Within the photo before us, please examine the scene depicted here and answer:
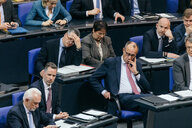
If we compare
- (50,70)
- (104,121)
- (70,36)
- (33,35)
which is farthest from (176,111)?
(33,35)

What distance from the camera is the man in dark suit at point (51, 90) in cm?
529

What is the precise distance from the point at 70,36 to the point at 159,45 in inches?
50.4

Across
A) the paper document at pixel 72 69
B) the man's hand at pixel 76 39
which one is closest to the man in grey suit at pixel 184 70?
the paper document at pixel 72 69

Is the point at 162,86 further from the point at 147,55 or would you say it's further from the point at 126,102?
the point at 126,102

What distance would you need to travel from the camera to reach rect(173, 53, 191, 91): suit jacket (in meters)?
5.66

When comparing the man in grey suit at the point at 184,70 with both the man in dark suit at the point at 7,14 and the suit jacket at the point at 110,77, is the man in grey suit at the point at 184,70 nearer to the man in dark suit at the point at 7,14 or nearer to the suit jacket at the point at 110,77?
the suit jacket at the point at 110,77

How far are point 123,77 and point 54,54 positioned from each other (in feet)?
2.99

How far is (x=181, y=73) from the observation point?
5723 mm

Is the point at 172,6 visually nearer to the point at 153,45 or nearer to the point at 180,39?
the point at 180,39

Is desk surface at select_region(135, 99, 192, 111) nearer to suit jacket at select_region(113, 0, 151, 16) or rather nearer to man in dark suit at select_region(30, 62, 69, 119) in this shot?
man in dark suit at select_region(30, 62, 69, 119)

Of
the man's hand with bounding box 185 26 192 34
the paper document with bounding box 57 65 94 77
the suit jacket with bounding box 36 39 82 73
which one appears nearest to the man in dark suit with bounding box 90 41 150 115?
the paper document with bounding box 57 65 94 77

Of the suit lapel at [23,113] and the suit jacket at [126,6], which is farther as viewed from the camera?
the suit jacket at [126,6]

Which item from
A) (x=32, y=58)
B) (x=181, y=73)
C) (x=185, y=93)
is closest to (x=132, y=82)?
(x=181, y=73)

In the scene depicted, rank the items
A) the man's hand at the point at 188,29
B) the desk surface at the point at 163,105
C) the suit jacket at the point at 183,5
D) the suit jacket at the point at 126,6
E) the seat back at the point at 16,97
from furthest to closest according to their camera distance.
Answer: the suit jacket at the point at 183,5 → the suit jacket at the point at 126,6 → the man's hand at the point at 188,29 → the seat back at the point at 16,97 → the desk surface at the point at 163,105
